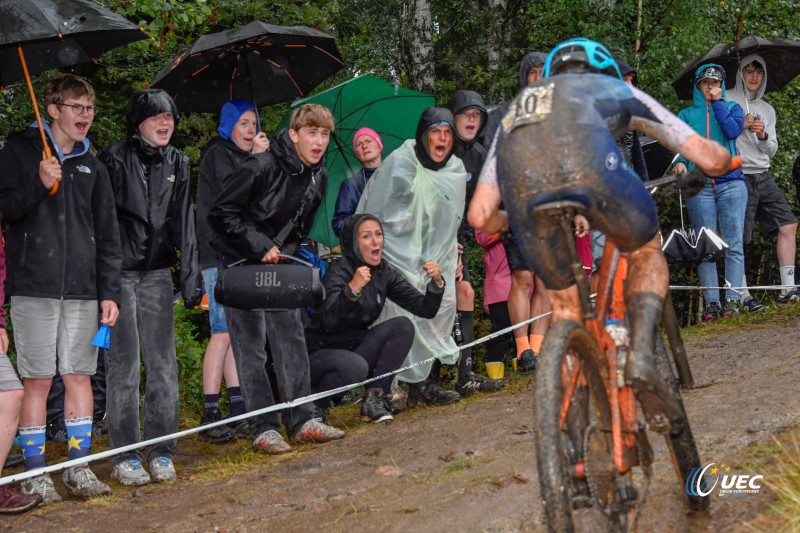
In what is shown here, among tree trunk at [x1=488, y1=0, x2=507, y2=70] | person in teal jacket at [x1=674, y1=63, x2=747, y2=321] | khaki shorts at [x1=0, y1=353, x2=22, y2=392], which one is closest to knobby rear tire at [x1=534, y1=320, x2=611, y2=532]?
khaki shorts at [x1=0, y1=353, x2=22, y2=392]

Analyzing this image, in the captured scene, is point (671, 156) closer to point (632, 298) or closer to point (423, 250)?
point (423, 250)

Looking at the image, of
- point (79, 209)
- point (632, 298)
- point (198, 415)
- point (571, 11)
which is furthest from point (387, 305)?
point (571, 11)

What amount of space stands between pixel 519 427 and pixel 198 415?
3746mm

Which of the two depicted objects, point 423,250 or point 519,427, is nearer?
point 519,427

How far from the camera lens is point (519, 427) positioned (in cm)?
677

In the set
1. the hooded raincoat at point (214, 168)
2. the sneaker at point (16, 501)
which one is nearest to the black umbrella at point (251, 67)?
the hooded raincoat at point (214, 168)

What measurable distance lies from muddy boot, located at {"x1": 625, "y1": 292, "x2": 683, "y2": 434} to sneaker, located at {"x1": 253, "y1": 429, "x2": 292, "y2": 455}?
3561mm

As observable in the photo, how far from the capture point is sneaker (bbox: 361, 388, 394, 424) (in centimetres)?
799

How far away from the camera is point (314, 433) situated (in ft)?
24.1

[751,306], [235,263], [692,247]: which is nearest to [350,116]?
[235,263]

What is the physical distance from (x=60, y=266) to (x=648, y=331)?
11.8 feet

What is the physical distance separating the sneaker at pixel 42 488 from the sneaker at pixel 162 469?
70cm

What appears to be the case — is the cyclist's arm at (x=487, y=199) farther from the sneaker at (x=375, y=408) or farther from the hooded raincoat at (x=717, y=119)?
the hooded raincoat at (x=717, y=119)

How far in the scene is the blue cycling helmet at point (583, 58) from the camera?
4.25 m
